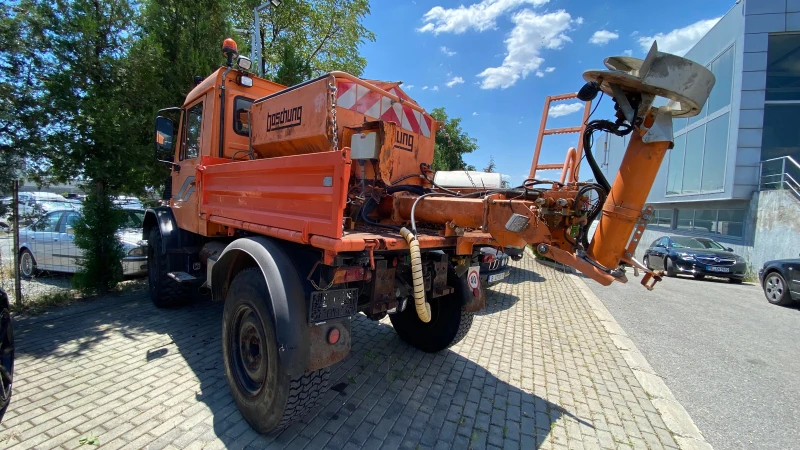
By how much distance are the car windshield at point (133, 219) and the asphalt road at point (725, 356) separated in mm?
8040

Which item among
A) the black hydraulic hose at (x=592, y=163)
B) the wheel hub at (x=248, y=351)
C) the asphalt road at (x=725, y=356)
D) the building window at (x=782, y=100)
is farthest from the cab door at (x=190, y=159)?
the building window at (x=782, y=100)

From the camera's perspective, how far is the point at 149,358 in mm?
3723

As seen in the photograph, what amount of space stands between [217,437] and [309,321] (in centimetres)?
117

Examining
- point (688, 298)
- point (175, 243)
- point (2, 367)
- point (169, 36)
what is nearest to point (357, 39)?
point (169, 36)

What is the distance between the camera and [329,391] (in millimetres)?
3279

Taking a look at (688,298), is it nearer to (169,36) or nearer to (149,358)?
(149,358)

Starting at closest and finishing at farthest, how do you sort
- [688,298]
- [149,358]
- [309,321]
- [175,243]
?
[309,321]
[149,358]
[175,243]
[688,298]

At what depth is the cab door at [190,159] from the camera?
430cm

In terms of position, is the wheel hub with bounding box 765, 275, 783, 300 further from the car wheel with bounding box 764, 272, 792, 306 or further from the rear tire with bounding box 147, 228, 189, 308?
the rear tire with bounding box 147, 228, 189, 308

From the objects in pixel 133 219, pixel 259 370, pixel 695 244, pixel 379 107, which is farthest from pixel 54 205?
pixel 695 244

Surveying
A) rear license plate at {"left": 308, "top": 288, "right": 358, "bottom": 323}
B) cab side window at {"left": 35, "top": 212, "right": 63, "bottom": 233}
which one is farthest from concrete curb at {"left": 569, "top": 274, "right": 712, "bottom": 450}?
cab side window at {"left": 35, "top": 212, "right": 63, "bottom": 233}

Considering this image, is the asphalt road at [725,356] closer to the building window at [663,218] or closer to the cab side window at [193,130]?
the cab side window at [193,130]

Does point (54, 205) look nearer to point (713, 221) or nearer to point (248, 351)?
point (248, 351)

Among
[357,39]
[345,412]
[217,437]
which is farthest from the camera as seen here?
[357,39]
